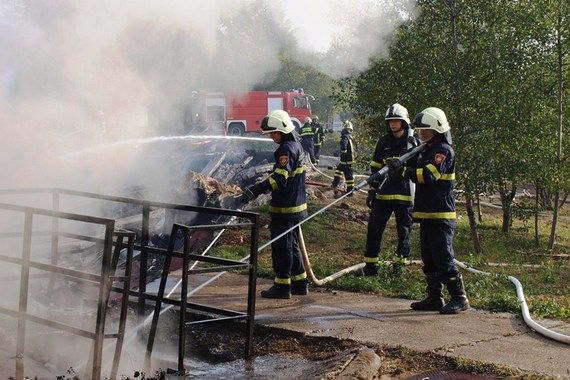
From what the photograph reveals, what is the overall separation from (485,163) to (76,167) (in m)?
6.89

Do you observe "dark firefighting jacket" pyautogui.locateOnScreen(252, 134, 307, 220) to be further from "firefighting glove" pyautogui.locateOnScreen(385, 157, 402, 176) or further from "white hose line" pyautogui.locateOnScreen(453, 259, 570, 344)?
"white hose line" pyautogui.locateOnScreen(453, 259, 570, 344)

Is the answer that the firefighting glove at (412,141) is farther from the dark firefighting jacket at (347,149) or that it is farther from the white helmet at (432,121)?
the dark firefighting jacket at (347,149)

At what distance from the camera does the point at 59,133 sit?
12391 mm

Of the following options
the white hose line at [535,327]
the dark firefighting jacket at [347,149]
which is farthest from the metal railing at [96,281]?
the dark firefighting jacket at [347,149]

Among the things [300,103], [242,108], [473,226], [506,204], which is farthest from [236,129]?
[473,226]

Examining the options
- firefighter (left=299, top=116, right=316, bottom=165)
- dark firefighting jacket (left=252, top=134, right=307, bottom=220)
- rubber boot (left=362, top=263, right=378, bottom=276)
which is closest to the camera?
dark firefighting jacket (left=252, top=134, right=307, bottom=220)

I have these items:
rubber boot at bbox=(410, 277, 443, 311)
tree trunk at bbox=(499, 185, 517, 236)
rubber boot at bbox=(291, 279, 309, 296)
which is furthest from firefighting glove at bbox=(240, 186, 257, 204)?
tree trunk at bbox=(499, 185, 517, 236)

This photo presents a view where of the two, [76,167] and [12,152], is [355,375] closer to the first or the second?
[12,152]

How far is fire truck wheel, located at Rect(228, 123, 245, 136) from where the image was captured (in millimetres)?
39094

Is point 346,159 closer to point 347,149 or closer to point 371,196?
point 347,149

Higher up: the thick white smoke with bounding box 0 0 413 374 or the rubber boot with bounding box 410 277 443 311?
the thick white smoke with bounding box 0 0 413 374

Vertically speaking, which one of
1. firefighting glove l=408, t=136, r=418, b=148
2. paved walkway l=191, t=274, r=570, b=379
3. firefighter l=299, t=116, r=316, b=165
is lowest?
paved walkway l=191, t=274, r=570, b=379

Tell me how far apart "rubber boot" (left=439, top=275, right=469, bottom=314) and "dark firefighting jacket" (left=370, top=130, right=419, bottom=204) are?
190cm

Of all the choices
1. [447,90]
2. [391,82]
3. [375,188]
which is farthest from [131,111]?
[375,188]
